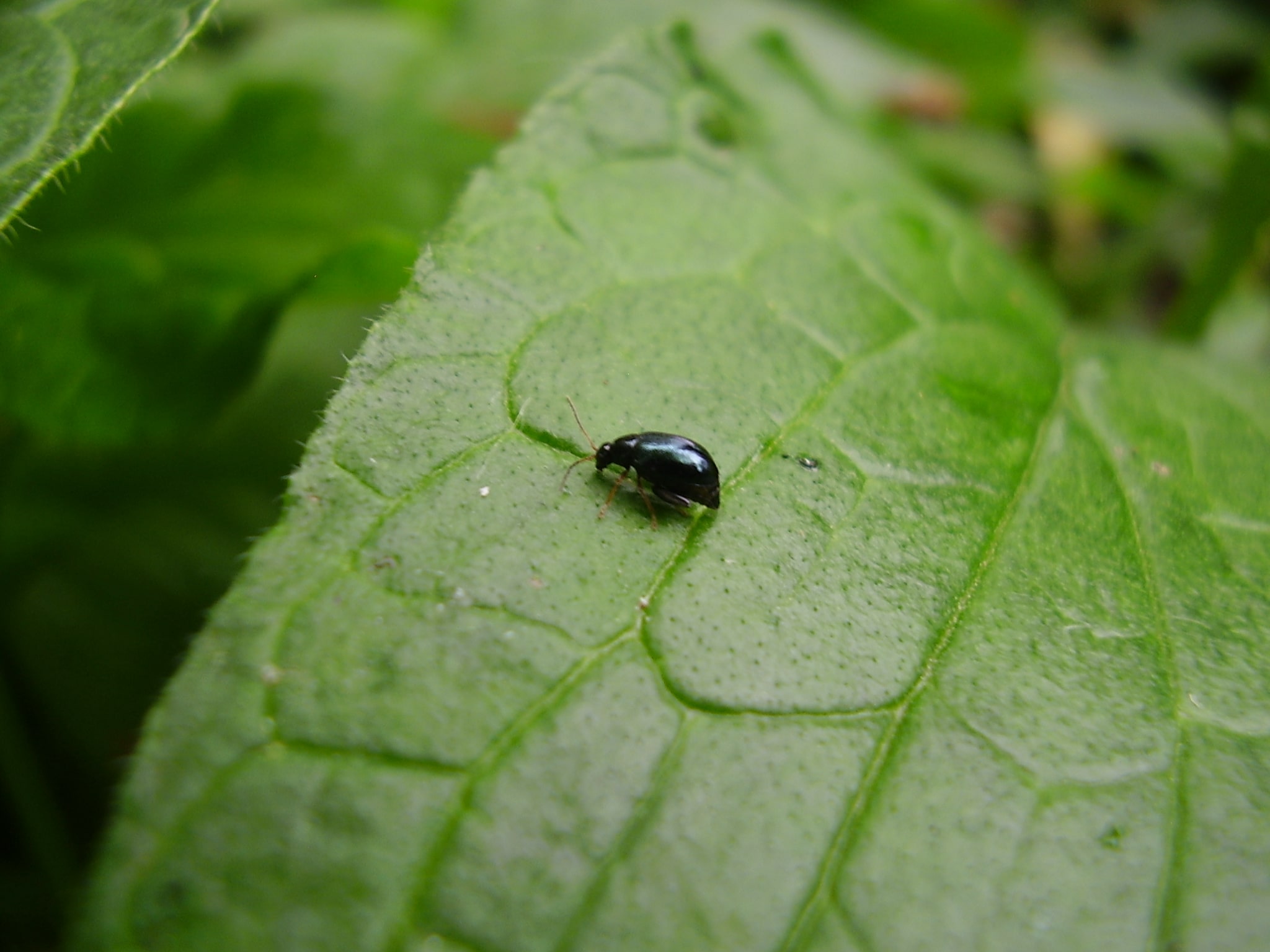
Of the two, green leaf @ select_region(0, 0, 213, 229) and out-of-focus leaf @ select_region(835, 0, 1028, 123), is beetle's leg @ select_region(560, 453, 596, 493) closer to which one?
green leaf @ select_region(0, 0, 213, 229)

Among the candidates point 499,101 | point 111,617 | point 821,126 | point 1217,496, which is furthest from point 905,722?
point 499,101

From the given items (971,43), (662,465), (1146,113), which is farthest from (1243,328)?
(662,465)

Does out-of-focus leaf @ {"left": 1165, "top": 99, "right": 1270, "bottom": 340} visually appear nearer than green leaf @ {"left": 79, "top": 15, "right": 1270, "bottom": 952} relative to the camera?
No

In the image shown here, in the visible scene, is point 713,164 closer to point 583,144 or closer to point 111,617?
point 583,144

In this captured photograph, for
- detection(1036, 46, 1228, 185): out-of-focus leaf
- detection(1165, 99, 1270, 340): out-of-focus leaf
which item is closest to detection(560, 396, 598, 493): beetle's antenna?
detection(1165, 99, 1270, 340): out-of-focus leaf

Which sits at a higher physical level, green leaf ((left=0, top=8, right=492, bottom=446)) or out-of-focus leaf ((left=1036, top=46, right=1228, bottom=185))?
out-of-focus leaf ((left=1036, top=46, right=1228, bottom=185))

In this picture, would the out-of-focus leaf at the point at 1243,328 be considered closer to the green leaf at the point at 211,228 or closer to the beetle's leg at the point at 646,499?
the beetle's leg at the point at 646,499
